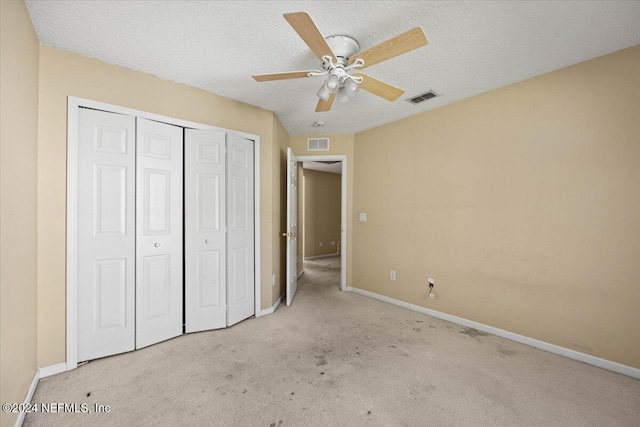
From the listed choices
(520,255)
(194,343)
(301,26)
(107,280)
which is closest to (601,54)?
(520,255)

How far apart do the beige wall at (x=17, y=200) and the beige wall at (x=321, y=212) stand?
5316 millimetres

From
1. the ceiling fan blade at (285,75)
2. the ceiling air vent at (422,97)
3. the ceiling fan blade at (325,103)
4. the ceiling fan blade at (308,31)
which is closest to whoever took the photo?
the ceiling fan blade at (308,31)

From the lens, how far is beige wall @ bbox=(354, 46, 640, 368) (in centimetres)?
212

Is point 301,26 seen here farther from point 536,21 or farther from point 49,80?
point 49,80

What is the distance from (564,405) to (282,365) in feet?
6.34

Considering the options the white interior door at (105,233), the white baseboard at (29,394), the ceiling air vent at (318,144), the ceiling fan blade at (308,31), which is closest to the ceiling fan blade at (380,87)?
the ceiling fan blade at (308,31)

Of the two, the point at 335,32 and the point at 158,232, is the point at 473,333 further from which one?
the point at 158,232

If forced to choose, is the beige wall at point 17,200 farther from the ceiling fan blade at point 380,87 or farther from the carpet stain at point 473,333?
the carpet stain at point 473,333

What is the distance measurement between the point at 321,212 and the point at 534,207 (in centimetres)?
524

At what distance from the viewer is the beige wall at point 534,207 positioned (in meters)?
2.12

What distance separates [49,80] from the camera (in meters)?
2.06

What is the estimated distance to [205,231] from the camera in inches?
111

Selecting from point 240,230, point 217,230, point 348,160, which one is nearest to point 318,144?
point 348,160

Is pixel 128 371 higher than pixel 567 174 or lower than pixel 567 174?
lower
